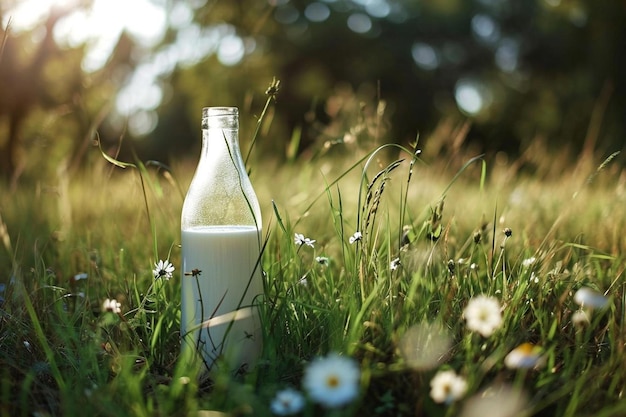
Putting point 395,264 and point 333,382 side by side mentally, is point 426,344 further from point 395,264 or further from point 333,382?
point 333,382

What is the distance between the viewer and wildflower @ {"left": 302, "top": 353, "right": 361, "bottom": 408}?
1.01 m

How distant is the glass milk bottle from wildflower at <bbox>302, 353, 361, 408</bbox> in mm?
433

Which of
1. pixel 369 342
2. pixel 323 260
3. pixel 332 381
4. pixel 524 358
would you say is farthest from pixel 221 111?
pixel 524 358

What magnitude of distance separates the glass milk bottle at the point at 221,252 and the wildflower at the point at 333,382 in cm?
43

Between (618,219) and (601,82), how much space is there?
899 cm

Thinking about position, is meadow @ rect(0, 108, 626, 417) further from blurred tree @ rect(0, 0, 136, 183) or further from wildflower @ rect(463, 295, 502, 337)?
blurred tree @ rect(0, 0, 136, 183)

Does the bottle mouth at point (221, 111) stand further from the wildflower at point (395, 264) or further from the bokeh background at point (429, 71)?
the bokeh background at point (429, 71)

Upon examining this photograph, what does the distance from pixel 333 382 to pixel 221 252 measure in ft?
1.88

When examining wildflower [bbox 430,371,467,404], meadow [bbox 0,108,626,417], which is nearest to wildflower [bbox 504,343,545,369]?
meadow [bbox 0,108,626,417]

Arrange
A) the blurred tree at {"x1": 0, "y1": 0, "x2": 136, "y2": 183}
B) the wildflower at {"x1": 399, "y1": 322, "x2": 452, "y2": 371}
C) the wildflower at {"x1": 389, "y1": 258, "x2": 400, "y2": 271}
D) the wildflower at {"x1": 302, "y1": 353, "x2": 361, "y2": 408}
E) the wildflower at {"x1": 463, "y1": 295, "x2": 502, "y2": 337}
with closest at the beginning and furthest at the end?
the wildflower at {"x1": 302, "y1": 353, "x2": 361, "y2": 408}, the wildflower at {"x1": 463, "y1": 295, "x2": 502, "y2": 337}, the wildflower at {"x1": 399, "y1": 322, "x2": 452, "y2": 371}, the wildflower at {"x1": 389, "y1": 258, "x2": 400, "y2": 271}, the blurred tree at {"x1": 0, "y1": 0, "x2": 136, "y2": 183}

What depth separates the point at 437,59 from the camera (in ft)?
49.6

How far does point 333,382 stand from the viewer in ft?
3.43

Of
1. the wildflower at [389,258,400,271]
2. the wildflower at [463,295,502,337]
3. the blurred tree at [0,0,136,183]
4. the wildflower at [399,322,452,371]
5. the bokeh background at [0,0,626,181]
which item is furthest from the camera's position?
the bokeh background at [0,0,626,181]

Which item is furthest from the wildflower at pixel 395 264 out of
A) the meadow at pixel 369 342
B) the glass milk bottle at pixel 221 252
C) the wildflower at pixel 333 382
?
the wildflower at pixel 333 382
